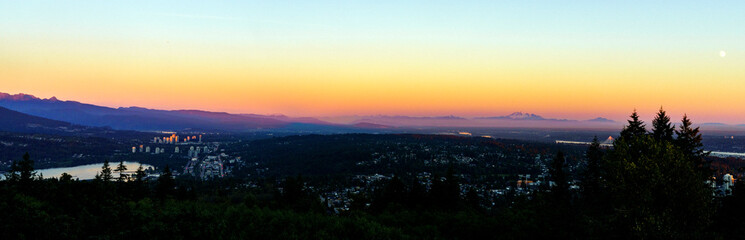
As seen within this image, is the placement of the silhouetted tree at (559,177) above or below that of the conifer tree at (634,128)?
below

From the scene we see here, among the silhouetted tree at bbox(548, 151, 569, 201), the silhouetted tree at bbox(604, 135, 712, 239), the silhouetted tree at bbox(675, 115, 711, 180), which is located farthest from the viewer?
the silhouetted tree at bbox(548, 151, 569, 201)

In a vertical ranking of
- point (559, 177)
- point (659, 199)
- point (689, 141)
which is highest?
point (689, 141)

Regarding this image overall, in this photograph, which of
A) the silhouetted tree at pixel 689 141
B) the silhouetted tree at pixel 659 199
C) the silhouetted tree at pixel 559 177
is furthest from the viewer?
the silhouetted tree at pixel 559 177

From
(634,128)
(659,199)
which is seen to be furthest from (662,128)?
(659,199)

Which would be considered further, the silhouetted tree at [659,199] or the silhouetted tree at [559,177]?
the silhouetted tree at [559,177]

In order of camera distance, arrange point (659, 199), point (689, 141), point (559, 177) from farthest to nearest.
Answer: point (559, 177) < point (689, 141) < point (659, 199)

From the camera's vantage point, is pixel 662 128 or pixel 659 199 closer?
pixel 659 199

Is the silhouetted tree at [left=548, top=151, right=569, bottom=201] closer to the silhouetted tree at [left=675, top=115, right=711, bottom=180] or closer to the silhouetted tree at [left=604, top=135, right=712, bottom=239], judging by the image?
the silhouetted tree at [left=675, top=115, right=711, bottom=180]

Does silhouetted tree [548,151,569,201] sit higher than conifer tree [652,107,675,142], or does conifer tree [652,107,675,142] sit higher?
conifer tree [652,107,675,142]

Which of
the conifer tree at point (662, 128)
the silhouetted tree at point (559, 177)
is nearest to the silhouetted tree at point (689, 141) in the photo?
the conifer tree at point (662, 128)

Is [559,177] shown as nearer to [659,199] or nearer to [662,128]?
[662,128]

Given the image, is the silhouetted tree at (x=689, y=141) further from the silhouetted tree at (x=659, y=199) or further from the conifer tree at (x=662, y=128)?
the silhouetted tree at (x=659, y=199)

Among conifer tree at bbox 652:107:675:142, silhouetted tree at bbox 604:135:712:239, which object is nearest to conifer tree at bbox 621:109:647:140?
conifer tree at bbox 652:107:675:142
